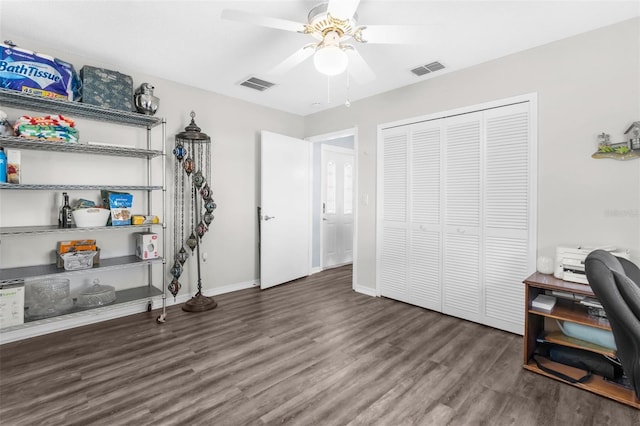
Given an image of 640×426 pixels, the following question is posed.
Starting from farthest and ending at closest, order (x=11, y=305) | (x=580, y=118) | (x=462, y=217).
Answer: (x=462, y=217)
(x=580, y=118)
(x=11, y=305)

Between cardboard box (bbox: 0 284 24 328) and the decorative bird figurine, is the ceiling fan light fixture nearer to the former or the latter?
the decorative bird figurine

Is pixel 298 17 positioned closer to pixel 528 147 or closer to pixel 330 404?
pixel 528 147

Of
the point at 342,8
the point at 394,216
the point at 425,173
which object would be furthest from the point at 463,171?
the point at 342,8

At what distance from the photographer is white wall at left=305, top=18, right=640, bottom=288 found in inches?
90.7

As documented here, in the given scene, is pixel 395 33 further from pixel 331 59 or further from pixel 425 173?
pixel 425 173

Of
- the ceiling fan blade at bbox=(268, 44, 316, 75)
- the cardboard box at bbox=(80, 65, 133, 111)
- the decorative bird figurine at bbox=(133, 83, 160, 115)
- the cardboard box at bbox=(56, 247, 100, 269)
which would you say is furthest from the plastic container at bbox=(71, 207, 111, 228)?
the ceiling fan blade at bbox=(268, 44, 316, 75)

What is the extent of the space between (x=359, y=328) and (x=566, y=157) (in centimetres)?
230

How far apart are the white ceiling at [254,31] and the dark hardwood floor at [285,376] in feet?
7.32

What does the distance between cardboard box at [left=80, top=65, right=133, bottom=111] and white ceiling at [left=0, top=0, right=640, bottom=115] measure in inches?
7.7

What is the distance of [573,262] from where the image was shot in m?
2.25

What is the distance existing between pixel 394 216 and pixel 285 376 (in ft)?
7.37

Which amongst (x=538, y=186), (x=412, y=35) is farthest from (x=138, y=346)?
(x=538, y=186)

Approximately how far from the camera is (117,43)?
107 inches

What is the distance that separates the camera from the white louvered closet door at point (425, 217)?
3387mm
